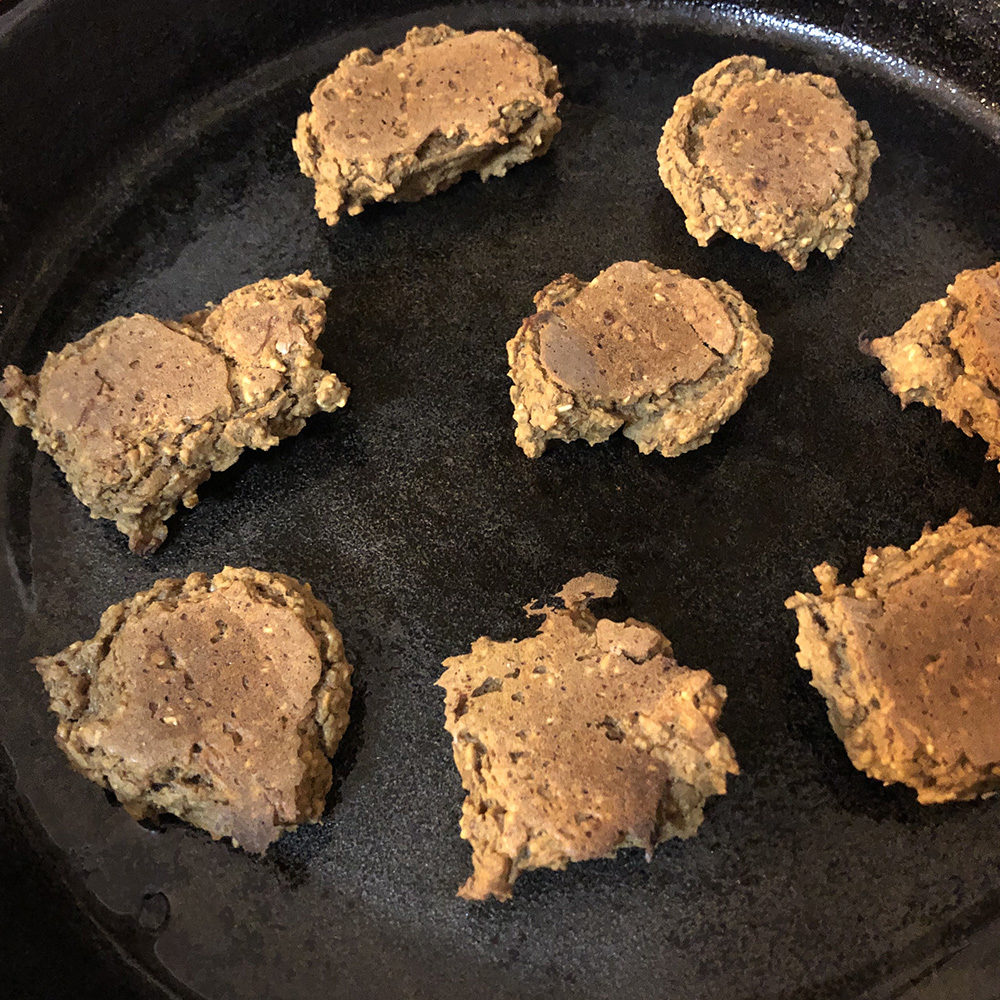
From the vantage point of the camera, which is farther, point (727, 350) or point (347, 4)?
point (347, 4)

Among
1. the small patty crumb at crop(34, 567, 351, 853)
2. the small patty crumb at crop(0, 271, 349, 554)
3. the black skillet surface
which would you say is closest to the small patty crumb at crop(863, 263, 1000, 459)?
the black skillet surface

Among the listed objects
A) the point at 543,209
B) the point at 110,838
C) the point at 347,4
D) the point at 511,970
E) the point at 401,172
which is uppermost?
the point at 347,4

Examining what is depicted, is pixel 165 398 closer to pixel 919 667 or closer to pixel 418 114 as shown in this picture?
pixel 418 114

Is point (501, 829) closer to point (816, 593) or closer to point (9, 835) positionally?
point (816, 593)

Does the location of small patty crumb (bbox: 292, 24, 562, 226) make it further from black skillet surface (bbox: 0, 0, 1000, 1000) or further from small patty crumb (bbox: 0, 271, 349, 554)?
small patty crumb (bbox: 0, 271, 349, 554)

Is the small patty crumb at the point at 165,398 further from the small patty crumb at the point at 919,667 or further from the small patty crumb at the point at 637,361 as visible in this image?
the small patty crumb at the point at 919,667

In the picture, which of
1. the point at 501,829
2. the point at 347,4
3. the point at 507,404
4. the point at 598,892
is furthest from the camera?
the point at 347,4

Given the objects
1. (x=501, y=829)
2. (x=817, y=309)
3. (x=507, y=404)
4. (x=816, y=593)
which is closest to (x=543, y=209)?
(x=507, y=404)
